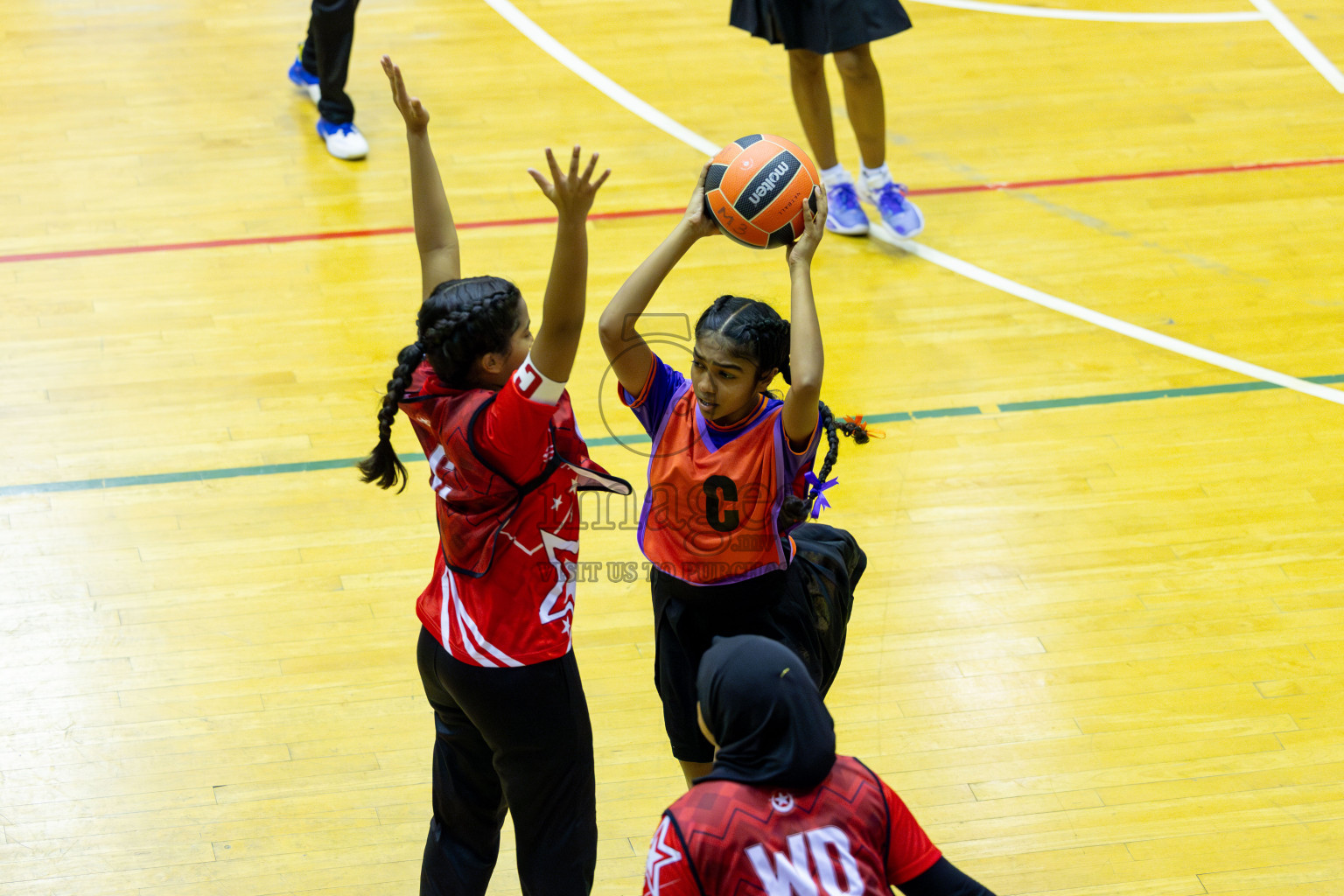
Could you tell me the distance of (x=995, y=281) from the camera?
5051mm

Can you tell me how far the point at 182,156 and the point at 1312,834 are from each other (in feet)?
16.9

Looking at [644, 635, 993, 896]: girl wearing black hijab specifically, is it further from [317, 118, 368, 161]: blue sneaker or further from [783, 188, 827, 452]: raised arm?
[317, 118, 368, 161]: blue sneaker

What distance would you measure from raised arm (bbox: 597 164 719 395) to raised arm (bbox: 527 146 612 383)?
461 mm

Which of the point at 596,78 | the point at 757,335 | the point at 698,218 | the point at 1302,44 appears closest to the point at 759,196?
the point at 698,218

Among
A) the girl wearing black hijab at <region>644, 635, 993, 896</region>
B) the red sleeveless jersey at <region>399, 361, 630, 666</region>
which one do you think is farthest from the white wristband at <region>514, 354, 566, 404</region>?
the girl wearing black hijab at <region>644, 635, 993, 896</region>

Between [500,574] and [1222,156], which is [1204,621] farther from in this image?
[1222,156]

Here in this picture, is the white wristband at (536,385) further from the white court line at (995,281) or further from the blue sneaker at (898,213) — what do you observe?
the blue sneaker at (898,213)

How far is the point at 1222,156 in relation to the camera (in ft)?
19.0

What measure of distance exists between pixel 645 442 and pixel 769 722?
2.62 m

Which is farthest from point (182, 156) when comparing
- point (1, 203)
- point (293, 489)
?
point (293, 489)

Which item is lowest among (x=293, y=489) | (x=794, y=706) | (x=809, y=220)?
(x=293, y=489)

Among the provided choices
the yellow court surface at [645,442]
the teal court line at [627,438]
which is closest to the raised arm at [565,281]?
the yellow court surface at [645,442]

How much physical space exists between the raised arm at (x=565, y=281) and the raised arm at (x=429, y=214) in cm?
63

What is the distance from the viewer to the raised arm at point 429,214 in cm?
244
